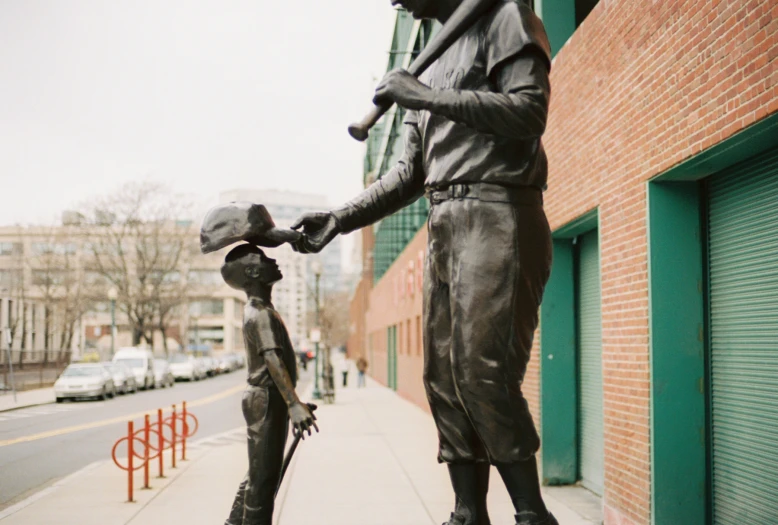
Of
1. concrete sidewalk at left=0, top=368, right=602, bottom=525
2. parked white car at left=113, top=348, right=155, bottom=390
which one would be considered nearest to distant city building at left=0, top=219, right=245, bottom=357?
parked white car at left=113, top=348, right=155, bottom=390

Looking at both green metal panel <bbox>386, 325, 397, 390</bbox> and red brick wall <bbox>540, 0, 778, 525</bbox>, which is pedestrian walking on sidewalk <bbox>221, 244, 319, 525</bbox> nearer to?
red brick wall <bbox>540, 0, 778, 525</bbox>

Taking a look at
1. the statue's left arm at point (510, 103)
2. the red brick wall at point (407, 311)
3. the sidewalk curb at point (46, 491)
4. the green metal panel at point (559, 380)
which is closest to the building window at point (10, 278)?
the red brick wall at point (407, 311)

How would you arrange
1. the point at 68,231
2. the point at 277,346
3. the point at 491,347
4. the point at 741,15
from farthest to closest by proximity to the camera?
the point at 68,231 → the point at 741,15 → the point at 277,346 → the point at 491,347

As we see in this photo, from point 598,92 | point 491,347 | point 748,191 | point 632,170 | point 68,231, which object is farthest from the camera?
point 68,231

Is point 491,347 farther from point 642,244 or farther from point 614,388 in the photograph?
point 614,388

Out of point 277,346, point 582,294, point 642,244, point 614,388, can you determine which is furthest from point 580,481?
point 277,346

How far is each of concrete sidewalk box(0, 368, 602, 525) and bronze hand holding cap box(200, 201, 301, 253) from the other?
16.3ft

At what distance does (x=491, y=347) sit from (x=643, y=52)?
5061mm

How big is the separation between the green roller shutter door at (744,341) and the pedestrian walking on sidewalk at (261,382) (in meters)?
3.74

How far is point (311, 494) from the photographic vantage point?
31.4ft

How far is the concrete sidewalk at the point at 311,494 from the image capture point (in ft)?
27.4

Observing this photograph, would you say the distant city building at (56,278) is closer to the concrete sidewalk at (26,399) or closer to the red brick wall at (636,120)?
the concrete sidewalk at (26,399)

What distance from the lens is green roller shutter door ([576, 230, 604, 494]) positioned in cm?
955

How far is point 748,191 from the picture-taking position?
19.9ft
